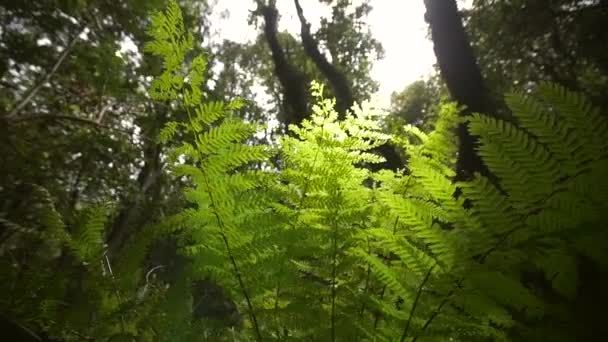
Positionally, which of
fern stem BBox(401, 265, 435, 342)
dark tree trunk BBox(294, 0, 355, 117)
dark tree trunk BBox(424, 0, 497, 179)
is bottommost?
fern stem BBox(401, 265, 435, 342)

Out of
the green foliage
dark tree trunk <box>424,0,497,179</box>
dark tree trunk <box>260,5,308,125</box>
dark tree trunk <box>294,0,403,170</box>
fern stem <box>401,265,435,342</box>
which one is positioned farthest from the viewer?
dark tree trunk <box>260,5,308,125</box>

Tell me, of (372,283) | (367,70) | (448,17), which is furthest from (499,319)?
(367,70)

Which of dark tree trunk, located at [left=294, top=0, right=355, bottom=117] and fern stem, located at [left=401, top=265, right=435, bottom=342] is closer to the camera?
fern stem, located at [left=401, top=265, right=435, bottom=342]

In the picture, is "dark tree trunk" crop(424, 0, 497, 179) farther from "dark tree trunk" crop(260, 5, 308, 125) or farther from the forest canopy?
"dark tree trunk" crop(260, 5, 308, 125)

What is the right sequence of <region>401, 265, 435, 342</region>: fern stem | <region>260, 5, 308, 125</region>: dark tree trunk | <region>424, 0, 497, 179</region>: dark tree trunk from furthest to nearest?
<region>260, 5, 308, 125</region>: dark tree trunk, <region>424, 0, 497, 179</region>: dark tree trunk, <region>401, 265, 435, 342</region>: fern stem

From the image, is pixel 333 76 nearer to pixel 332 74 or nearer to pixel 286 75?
pixel 332 74

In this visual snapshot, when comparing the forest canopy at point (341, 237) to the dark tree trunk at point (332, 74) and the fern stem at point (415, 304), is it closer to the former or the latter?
the fern stem at point (415, 304)

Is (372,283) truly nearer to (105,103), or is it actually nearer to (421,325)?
(421,325)

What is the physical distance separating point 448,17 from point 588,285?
5.33 meters

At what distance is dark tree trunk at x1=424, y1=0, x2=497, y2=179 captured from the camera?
4258mm

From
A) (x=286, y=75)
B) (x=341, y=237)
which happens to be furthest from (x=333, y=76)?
(x=341, y=237)

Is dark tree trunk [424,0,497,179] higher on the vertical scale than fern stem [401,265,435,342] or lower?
higher

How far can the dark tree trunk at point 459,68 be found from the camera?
4.26m

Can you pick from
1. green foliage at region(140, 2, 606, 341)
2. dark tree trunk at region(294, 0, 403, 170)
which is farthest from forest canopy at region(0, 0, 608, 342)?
dark tree trunk at region(294, 0, 403, 170)
